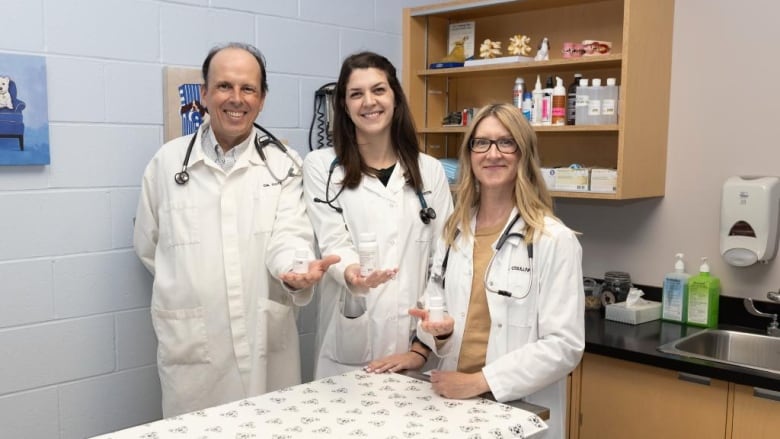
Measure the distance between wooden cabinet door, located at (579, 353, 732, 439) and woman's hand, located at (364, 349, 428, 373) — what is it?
2.92 feet

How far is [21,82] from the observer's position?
229 centimetres

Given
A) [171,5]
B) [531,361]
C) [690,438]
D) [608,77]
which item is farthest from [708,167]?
[171,5]

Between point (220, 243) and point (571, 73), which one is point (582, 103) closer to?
point (571, 73)

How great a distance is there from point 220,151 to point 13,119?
655 millimetres

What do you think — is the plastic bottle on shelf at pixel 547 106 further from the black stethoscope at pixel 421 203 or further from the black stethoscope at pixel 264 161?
the black stethoscope at pixel 264 161

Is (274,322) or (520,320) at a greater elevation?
(520,320)

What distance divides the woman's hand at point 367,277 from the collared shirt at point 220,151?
0.60 meters

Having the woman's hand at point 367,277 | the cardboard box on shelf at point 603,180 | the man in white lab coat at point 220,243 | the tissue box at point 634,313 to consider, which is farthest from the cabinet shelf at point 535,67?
the woman's hand at point 367,277

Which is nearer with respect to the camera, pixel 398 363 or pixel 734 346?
pixel 398 363

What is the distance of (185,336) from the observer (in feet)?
7.44

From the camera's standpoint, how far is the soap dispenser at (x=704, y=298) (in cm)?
279

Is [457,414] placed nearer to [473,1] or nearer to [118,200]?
[118,200]

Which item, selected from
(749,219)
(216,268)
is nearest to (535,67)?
(749,219)

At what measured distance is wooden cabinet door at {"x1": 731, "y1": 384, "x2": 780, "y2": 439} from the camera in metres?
2.20
